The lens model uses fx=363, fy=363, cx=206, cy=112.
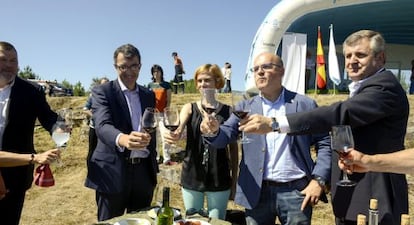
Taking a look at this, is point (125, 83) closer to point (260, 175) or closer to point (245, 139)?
point (245, 139)

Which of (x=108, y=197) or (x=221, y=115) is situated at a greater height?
(x=221, y=115)

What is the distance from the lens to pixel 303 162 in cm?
287

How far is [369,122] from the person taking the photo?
7.22 feet

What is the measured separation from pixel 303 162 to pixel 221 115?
958mm

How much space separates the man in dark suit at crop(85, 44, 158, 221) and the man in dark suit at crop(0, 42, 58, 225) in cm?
52

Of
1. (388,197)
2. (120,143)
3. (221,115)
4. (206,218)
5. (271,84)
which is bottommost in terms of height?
(206,218)

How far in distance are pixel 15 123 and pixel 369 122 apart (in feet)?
9.34

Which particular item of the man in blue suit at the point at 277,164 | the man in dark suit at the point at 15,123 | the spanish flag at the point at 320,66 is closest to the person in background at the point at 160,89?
the man in dark suit at the point at 15,123

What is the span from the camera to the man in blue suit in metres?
2.78

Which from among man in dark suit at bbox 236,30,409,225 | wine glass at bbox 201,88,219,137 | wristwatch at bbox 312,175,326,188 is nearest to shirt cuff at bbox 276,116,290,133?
man in dark suit at bbox 236,30,409,225

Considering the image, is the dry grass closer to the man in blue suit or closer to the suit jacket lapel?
the suit jacket lapel

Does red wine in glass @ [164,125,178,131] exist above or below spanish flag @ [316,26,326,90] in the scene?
below

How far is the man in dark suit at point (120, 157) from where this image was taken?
3.25 m

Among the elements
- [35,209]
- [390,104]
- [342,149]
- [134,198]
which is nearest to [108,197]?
[134,198]
